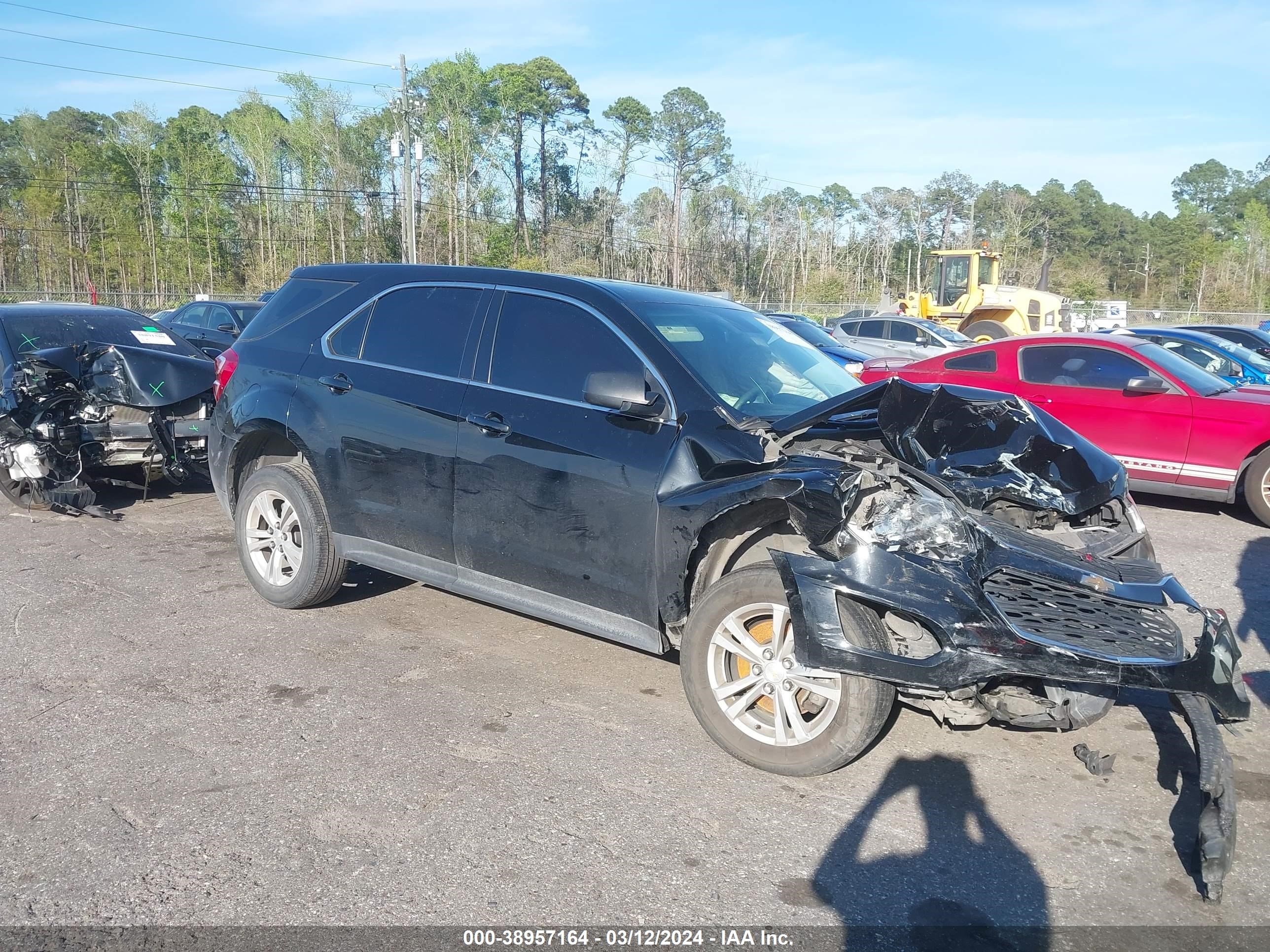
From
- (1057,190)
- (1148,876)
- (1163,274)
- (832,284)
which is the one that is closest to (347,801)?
(1148,876)

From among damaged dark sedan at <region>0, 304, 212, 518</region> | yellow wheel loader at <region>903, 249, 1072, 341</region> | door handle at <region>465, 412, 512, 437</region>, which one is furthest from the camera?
yellow wheel loader at <region>903, 249, 1072, 341</region>

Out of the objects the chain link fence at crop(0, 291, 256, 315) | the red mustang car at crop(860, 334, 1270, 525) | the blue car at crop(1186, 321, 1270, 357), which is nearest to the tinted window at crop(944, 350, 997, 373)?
the red mustang car at crop(860, 334, 1270, 525)

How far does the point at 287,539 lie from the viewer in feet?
18.1

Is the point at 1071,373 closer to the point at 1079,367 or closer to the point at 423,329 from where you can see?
the point at 1079,367

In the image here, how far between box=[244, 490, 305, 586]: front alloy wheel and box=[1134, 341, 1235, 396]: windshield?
7.89 m

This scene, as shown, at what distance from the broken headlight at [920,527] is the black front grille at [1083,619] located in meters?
0.17

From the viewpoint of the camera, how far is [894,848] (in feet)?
10.6

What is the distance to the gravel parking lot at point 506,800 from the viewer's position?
2930 mm

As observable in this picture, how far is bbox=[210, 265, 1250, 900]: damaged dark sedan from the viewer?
132 inches

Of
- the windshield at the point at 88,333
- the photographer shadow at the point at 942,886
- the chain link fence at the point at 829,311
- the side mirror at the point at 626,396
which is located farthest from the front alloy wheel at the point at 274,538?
the chain link fence at the point at 829,311

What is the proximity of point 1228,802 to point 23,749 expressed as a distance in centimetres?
447

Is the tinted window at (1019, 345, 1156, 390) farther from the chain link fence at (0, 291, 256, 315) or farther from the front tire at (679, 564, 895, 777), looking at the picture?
the chain link fence at (0, 291, 256, 315)

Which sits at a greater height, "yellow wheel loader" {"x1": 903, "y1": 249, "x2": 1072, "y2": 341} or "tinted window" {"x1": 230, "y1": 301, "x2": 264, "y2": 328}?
"yellow wheel loader" {"x1": 903, "y1": 249, "x2": 1072, "y2": 341}

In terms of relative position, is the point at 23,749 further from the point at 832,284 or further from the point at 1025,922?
the point at 832,284
